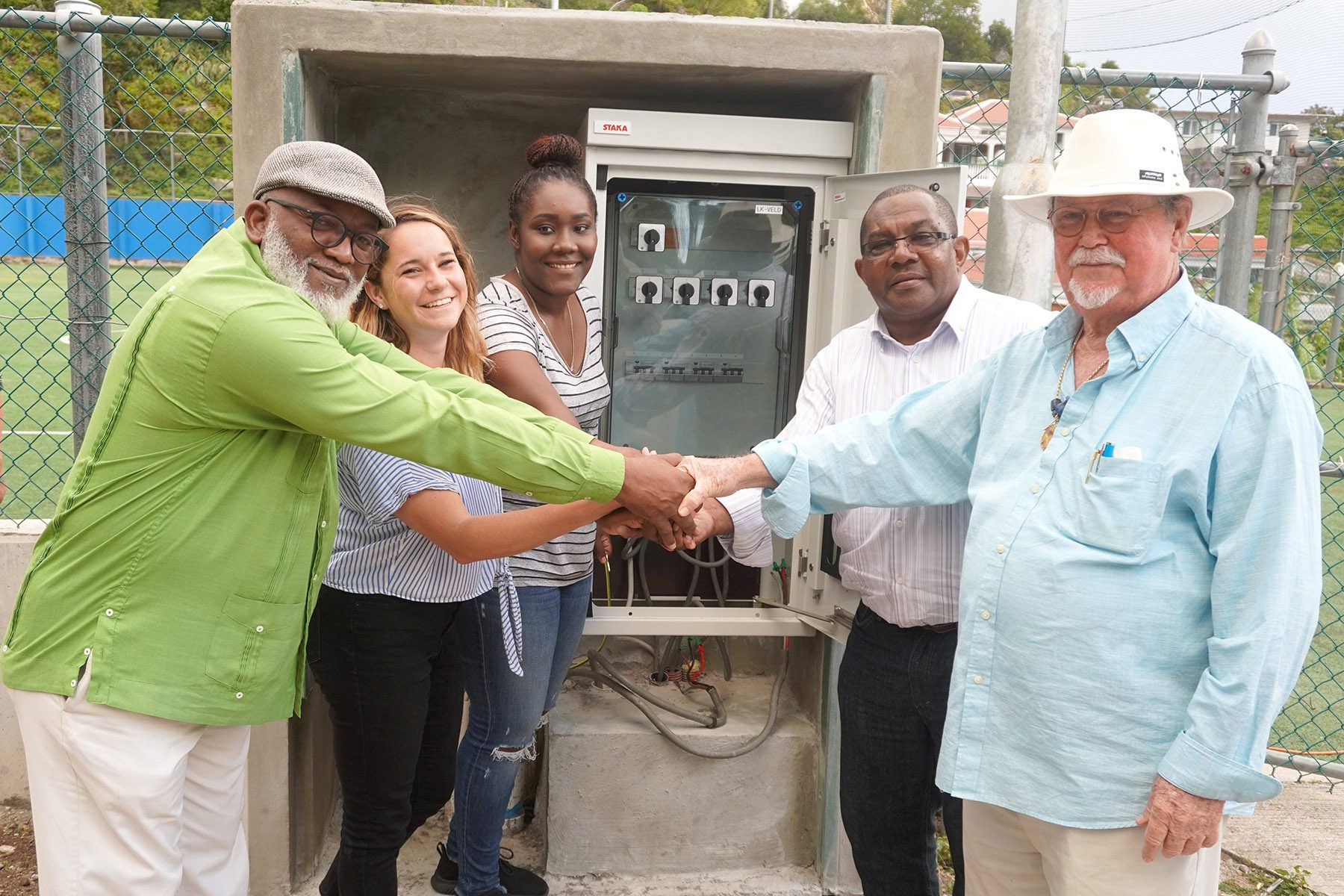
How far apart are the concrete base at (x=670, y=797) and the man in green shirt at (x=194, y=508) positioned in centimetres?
180

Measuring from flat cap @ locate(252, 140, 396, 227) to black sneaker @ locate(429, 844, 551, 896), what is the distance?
245 cm

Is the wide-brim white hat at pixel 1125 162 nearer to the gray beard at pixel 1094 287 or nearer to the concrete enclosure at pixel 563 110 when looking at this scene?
the gray beard at pixel 1094 287

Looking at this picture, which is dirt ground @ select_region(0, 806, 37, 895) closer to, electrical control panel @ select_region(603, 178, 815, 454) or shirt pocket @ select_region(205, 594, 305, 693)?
shirt pocket @ select_region(205, 594, 305, 693)

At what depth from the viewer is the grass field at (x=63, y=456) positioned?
5676 mm

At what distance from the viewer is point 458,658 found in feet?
10.8

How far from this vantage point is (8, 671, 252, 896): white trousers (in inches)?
90.4


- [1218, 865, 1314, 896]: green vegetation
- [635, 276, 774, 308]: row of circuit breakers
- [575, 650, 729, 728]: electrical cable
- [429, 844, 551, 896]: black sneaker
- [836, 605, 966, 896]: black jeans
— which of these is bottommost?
[429, 844, 551, 896]: black sneaker

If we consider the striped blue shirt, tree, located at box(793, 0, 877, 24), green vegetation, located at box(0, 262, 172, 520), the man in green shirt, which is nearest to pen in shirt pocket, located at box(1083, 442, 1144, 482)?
the man in green shirt

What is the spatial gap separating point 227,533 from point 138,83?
3165 cm

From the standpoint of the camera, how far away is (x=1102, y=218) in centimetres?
222

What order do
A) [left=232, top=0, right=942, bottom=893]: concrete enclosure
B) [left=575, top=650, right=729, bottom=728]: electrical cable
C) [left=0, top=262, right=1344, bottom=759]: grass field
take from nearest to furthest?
1. [left=232, top=0, right=942, bottom=893]: concrete enclosure
2. [left=575, top=650, right=729, bottom=728]: electrical cable
3. [left=0, top=262, right=1344, bottom=759]: grass field

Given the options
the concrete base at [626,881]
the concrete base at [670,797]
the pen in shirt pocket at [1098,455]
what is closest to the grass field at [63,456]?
the concrete base at [626,881]

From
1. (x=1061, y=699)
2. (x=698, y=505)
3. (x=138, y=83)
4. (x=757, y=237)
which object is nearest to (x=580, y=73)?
(x=757, y=237)

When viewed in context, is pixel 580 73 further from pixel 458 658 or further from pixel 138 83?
pixel 138 83
